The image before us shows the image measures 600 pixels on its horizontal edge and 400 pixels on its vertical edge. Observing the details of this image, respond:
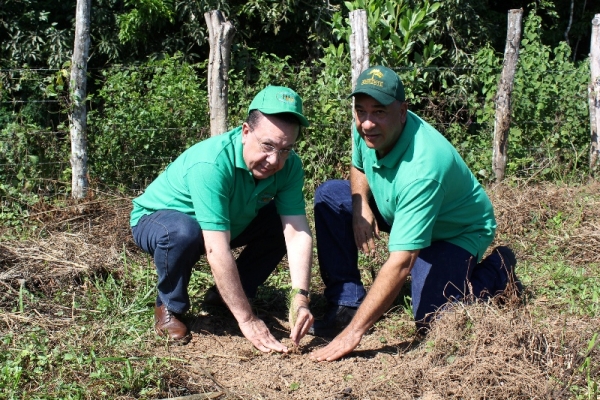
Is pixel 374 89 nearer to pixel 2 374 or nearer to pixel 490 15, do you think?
pixel 2 374

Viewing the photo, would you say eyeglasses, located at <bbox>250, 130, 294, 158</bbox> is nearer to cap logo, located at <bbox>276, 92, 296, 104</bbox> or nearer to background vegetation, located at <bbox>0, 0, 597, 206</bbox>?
cap logo, located at <bbox>276, 92, 296, 104</bbox>

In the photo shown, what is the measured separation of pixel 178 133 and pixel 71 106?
962 millimetres

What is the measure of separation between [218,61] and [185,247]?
101 inches

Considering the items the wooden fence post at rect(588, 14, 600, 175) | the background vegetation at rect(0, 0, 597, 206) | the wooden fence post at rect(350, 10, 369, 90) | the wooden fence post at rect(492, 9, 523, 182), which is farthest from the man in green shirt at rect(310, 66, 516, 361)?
the wooden fence post at rect(588, 14, 600, 175)

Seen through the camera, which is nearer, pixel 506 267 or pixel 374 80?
pixel 374 80

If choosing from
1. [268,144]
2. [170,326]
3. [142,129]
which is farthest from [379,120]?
[142,129]

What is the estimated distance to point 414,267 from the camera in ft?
13.0

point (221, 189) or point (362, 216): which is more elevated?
point (221, 189)

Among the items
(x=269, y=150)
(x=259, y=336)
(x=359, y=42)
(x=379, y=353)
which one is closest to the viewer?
(x=269, y=150)

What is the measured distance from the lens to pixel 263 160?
11.7ft

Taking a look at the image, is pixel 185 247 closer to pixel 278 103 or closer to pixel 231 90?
pixel 278 103

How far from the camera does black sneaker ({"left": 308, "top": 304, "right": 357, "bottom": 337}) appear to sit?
4137 millimetres

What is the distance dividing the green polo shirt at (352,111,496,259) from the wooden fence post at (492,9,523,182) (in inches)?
109

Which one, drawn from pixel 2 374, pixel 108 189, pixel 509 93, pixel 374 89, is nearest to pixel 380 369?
pixel 374 89
